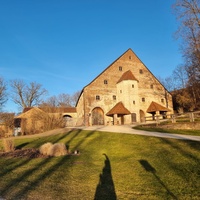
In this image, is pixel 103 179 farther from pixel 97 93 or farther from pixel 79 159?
pixel 97 93

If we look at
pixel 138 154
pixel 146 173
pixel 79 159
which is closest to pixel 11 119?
pixel 79 159

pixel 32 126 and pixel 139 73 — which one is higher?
pixel 139 73

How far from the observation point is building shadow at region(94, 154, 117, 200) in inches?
198

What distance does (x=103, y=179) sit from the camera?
254 inches

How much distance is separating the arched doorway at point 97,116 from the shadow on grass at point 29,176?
22.6 metres

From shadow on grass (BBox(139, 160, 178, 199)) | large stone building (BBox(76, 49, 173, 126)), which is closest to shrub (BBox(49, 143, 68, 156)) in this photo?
shadow on grass (BBox(139, 160, 178, 199))

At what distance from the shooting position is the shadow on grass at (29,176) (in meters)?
5.32

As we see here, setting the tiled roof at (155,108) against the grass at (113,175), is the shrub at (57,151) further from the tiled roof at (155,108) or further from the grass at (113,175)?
the tiled roof at (155,108)

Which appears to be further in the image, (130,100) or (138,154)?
(130,100)

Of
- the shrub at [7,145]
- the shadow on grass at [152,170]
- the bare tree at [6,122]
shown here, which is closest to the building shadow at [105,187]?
the shadow on grass at [152,170]

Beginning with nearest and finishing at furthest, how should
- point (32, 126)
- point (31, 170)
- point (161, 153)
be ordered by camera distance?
point (31, 170)
point (161, 153)
point (32, 126)

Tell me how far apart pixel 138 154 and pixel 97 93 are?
24.6 metres

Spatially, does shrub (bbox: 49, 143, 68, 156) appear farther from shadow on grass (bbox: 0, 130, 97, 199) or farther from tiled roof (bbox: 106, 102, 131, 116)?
tiled roof (bbox: 106, 102, 131, 116)

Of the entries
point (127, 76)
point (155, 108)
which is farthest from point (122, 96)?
point (155, 108)
